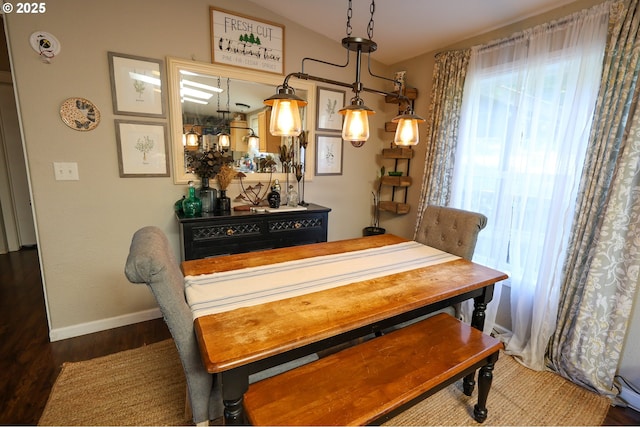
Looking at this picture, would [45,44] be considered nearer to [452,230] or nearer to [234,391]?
[234,391]

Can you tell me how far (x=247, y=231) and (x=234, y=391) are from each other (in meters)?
1.49

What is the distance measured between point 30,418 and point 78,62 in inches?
83.8

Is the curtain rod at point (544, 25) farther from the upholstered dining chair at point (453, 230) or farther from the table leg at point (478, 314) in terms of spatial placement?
the table leg at point (478, 314)

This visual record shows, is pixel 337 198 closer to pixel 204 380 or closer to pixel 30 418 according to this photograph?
pixel 204 380

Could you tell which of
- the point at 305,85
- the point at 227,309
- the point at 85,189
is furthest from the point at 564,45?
the point at 85,189

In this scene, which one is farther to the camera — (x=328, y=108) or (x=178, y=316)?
(x=328, y=108)

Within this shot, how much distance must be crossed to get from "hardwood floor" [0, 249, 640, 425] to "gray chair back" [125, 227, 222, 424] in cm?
112

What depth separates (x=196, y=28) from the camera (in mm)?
2293

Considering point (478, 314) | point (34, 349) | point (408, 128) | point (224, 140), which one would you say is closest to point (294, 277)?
point (408, 128)

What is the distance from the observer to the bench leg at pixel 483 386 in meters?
1.47

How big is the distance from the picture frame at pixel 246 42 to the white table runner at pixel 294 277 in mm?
1828

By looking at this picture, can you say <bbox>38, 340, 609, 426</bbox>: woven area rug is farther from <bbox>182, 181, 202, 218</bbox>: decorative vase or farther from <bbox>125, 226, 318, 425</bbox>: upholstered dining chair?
<bbox>182, 181, 202, 218</bbox>: decorative vase

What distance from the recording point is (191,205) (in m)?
2.25

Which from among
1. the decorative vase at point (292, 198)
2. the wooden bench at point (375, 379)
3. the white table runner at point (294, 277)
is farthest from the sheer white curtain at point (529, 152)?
the decorative vase at point (292, 198)
